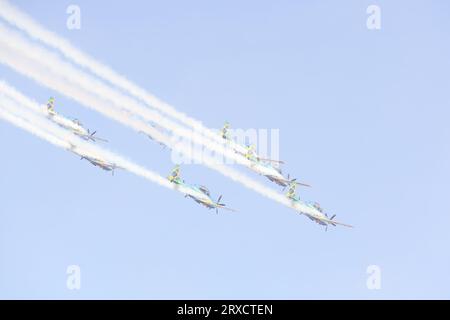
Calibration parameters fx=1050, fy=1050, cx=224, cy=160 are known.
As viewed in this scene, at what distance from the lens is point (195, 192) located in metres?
64.9

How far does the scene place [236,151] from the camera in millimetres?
64250

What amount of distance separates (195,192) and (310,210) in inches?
342

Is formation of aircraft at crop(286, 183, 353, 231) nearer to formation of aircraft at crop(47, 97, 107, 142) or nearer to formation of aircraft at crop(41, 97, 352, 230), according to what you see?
formation of aircraft at crop(41, 97, 352, 230)

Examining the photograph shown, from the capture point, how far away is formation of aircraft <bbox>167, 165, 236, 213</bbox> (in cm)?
6384

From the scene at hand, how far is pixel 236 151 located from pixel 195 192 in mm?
3642

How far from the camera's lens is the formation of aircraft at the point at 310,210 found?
6856 centimetres

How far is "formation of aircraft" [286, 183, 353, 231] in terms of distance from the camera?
68.6m

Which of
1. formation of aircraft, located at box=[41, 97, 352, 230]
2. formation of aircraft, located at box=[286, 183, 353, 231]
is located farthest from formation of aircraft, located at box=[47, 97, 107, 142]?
formation of aircraft, located at box=[286, 183, 353, 231]
